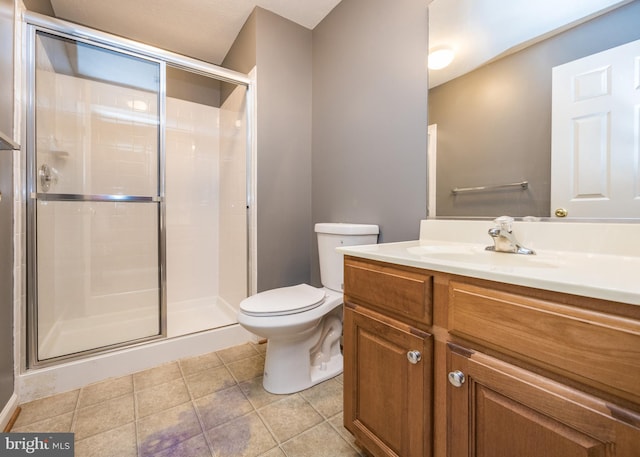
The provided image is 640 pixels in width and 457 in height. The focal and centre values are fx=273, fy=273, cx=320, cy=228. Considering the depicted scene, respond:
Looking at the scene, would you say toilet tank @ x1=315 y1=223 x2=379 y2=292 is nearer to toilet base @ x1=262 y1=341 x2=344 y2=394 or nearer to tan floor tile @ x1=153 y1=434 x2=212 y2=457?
toilet base @ x1=262 y1=341 x2=344 y2=394

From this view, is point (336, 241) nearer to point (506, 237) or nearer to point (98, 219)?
point (506, 237)

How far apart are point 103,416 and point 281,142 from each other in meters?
1.85

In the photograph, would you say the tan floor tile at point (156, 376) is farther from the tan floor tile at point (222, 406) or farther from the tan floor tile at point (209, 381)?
the tan floor tile at point (222, 406)

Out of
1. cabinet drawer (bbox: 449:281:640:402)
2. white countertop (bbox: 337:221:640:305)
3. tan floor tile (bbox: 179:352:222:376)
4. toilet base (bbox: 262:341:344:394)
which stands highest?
white countertop (bbox: 337:221:640:305)

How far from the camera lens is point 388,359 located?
34.0 inches

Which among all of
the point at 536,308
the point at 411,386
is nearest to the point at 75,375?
the point at 411,386

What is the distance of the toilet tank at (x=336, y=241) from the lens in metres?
1.59

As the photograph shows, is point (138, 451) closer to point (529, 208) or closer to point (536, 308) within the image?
point (536, 308)

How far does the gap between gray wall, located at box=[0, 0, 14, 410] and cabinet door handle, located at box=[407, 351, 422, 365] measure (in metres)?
1.67

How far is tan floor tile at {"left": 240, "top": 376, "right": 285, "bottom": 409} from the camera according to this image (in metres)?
1.35

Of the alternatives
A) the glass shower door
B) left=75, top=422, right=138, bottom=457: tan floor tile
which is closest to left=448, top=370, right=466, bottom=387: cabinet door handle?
left=75, top=422, right=138, bottom=457: tan floor tile

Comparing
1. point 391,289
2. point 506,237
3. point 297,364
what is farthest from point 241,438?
point 506,237

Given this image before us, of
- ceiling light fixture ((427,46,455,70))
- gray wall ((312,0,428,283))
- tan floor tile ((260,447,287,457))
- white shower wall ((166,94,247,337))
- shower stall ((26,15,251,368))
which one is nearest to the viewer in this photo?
tan floor tile ((260,447,287,457))

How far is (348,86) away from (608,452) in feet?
6.25
